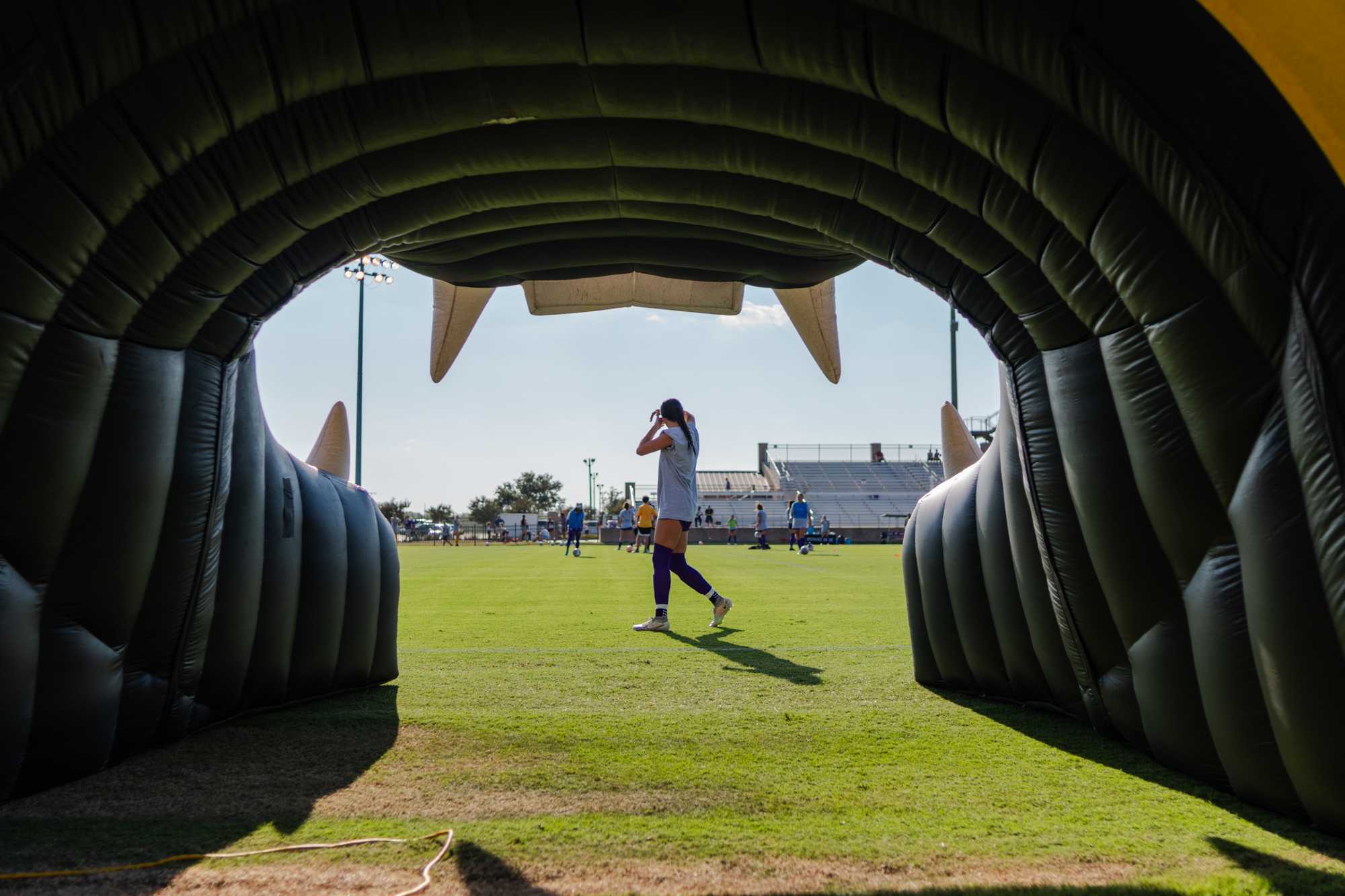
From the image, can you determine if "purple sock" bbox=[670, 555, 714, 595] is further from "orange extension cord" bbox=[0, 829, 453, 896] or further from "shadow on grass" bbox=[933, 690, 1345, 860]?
"orange extension cord" bbox=[0, 829, 453, 896]

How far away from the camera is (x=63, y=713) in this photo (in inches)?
115

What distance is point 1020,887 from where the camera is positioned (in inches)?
80.4

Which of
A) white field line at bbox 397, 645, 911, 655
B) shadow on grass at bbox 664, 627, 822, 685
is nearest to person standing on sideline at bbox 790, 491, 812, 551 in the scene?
shadow on grass at bbox 664, 627, 822, 685

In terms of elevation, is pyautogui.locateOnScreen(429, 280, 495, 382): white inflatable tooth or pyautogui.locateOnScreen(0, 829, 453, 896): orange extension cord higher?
pyautogui.locateOnScreen(429, 280, 495, 382): white inflatable tooth

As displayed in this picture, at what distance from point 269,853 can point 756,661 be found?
142 inches

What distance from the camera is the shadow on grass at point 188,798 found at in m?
2.28

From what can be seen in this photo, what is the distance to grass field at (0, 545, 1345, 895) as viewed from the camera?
214cm

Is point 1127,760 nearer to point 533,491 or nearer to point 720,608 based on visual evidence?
point 720,608

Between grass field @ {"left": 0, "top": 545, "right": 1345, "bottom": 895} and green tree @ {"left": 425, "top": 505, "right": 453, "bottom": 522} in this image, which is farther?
green tree @ {"left": 425, "top": 505, "right": 453, "bottom": 522}

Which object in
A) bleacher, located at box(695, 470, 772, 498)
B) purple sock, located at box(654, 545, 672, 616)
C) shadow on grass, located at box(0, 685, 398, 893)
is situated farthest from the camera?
bleacher, located at box(695, 470, 772, 498)

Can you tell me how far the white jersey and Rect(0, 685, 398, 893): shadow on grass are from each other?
3.47 meters

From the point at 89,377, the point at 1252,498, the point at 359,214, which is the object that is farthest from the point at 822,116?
the point at 89,377

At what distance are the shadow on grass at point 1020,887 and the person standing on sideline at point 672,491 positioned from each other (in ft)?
16.0

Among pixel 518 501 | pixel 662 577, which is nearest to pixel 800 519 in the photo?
pixel 662 577
